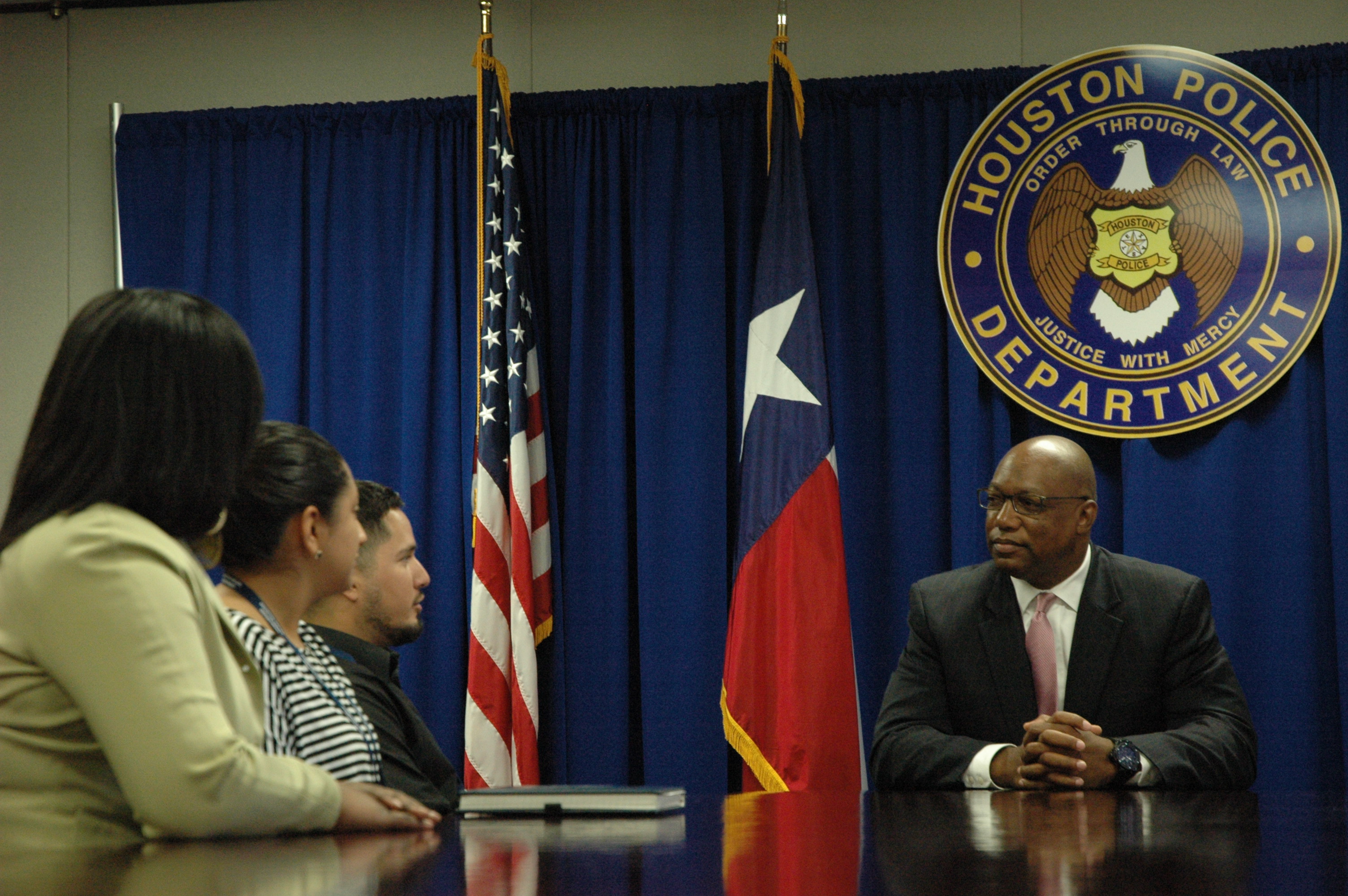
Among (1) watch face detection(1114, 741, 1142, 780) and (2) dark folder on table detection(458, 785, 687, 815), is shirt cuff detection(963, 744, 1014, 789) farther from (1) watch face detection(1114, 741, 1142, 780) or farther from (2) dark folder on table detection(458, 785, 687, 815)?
(2) dark folder on table detection(458, 785, 687, 815)

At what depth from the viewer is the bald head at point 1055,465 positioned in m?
3.24

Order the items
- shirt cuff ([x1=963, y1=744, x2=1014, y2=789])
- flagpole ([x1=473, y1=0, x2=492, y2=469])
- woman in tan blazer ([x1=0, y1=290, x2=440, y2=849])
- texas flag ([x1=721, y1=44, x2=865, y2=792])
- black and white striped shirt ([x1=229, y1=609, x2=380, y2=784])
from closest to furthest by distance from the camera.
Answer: woman in tan blazer ([x1=0, y1=290, x2=440, y2=849]) → black and white striped shirt ([x1=229, y1=609, x2=380, y2=784]) → shirt cuff ([x1=963, y1=744, x2=1014, y2=789]) → texas flag ([x1=721, y1=44, x2=865, y2=792]) → flagpole ([x1=473, y1=0, x2=492, y2=469])

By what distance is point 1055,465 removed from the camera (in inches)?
129

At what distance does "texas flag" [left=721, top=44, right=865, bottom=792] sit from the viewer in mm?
3713

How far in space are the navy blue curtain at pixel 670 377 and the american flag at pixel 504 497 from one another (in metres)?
0.13

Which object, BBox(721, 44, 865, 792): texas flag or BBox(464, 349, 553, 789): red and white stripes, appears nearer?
BBox(721, 44, 865, 792): texas flag

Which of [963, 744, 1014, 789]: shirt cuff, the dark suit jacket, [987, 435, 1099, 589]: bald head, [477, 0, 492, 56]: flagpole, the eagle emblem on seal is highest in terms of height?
[477, 0, 492, 56]: flagpole

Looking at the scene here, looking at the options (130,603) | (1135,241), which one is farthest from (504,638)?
(130,603)

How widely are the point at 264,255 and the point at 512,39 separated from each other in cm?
106

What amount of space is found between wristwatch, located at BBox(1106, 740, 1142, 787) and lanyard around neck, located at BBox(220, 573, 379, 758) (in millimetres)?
1555

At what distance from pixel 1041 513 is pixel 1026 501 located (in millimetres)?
48

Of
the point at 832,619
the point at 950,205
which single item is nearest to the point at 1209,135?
the point at 950,205

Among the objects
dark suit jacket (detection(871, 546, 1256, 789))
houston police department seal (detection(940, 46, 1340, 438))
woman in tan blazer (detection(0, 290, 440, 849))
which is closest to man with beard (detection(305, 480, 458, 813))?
woman in tan blazer (detection(0, 290, 440, 849))

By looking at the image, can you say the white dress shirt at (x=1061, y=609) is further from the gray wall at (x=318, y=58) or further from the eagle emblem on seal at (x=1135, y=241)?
the gray wall at (x=318, y=58)
